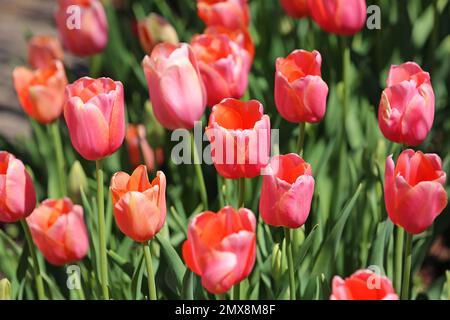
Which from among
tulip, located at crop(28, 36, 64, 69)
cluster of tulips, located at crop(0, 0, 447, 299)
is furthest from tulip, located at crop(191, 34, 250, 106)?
tulip, located at crop(28, 36, 64, 69)

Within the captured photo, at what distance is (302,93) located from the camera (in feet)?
5.15

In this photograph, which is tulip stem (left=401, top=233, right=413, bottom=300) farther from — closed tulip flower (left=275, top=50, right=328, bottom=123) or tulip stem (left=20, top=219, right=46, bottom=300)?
tulip stem (left=20, top=219, right=46, bottom=300)

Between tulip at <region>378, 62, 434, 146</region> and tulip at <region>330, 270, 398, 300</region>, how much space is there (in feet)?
1.08

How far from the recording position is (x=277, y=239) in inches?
71.4

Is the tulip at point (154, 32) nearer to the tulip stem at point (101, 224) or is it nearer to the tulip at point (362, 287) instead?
the tulip stem at point (101, 224)

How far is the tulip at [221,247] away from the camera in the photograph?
49.9 inches

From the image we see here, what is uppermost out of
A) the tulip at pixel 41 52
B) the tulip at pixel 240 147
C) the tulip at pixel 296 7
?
the tulip at pixel 296 7

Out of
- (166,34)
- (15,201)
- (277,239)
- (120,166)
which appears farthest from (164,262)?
(166,34)

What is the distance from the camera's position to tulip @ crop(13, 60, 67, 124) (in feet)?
6.23

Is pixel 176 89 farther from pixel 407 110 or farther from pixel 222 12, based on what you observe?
pixel 222 12

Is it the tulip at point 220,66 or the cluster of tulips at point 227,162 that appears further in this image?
the tulip at point 220,66

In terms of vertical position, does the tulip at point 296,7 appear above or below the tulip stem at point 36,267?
above

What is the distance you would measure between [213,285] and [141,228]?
16 centimetres

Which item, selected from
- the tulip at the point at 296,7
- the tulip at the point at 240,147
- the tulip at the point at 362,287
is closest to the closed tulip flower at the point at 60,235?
the tulip at the point at 240,147
